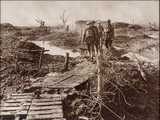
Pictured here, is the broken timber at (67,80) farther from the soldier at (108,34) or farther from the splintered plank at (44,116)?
the soldier at (108,34)

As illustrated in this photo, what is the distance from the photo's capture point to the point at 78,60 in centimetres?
1112

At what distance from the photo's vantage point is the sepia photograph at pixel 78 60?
9203mm

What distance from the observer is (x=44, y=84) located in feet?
31.9

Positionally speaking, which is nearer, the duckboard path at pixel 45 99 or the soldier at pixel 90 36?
the duckboard path at pixel 45 99

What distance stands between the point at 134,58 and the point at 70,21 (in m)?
2.76

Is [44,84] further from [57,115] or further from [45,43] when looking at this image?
[45,43]

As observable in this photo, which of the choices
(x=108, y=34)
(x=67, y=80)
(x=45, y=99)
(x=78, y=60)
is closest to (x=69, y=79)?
(x=67, y=80)

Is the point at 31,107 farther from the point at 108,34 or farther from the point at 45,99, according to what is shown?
the point at 108,34

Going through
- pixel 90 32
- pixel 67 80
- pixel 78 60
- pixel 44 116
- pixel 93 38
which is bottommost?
pixel 44 116

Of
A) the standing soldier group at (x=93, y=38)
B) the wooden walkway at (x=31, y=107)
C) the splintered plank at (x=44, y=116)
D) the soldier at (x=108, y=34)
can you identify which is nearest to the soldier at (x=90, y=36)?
the standing soldier group at (x=93, y=38)

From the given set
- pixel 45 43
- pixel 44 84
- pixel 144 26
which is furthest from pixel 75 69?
pixel 144 26

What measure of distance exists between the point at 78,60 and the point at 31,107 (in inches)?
109

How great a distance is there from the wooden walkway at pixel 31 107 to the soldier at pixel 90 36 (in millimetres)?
2042

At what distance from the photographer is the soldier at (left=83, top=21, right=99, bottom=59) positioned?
398 inches
